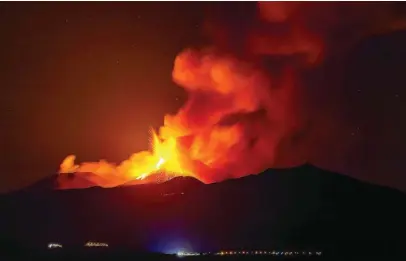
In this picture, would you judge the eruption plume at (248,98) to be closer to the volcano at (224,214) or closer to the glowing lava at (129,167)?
the glowing lava at (129,167)

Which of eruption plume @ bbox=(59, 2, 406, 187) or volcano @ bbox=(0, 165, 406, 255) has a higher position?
eruption plume @ bbox=(59, 2, 406, 187)

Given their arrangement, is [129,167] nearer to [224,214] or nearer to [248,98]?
[224,214]

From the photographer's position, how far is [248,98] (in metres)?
4.58

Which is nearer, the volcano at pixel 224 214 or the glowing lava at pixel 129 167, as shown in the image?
the volcano at pixel 224 214

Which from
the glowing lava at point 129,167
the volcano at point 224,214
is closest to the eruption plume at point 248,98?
the glowing lava at point 129,167

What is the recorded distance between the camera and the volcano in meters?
4.43

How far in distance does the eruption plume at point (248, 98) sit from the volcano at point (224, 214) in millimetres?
107

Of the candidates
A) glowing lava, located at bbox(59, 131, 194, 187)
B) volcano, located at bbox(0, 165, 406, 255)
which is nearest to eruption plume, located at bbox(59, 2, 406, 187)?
glowing lava, located at bbox(59, 131, 194, 187)

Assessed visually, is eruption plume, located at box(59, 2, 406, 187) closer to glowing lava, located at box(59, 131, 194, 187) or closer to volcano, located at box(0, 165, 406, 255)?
glowing lava, located at box(59, 131, 194, 187)

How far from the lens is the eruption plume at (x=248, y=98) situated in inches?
176

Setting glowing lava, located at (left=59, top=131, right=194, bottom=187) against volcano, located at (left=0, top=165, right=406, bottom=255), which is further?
glowing lava, located at (left=59, top=131, right=194, bottom=187)

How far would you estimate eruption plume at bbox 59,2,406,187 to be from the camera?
14.7 ft

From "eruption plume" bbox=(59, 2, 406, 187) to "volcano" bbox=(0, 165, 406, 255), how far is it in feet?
0.35

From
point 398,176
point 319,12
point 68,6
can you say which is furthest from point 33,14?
point 398,176
